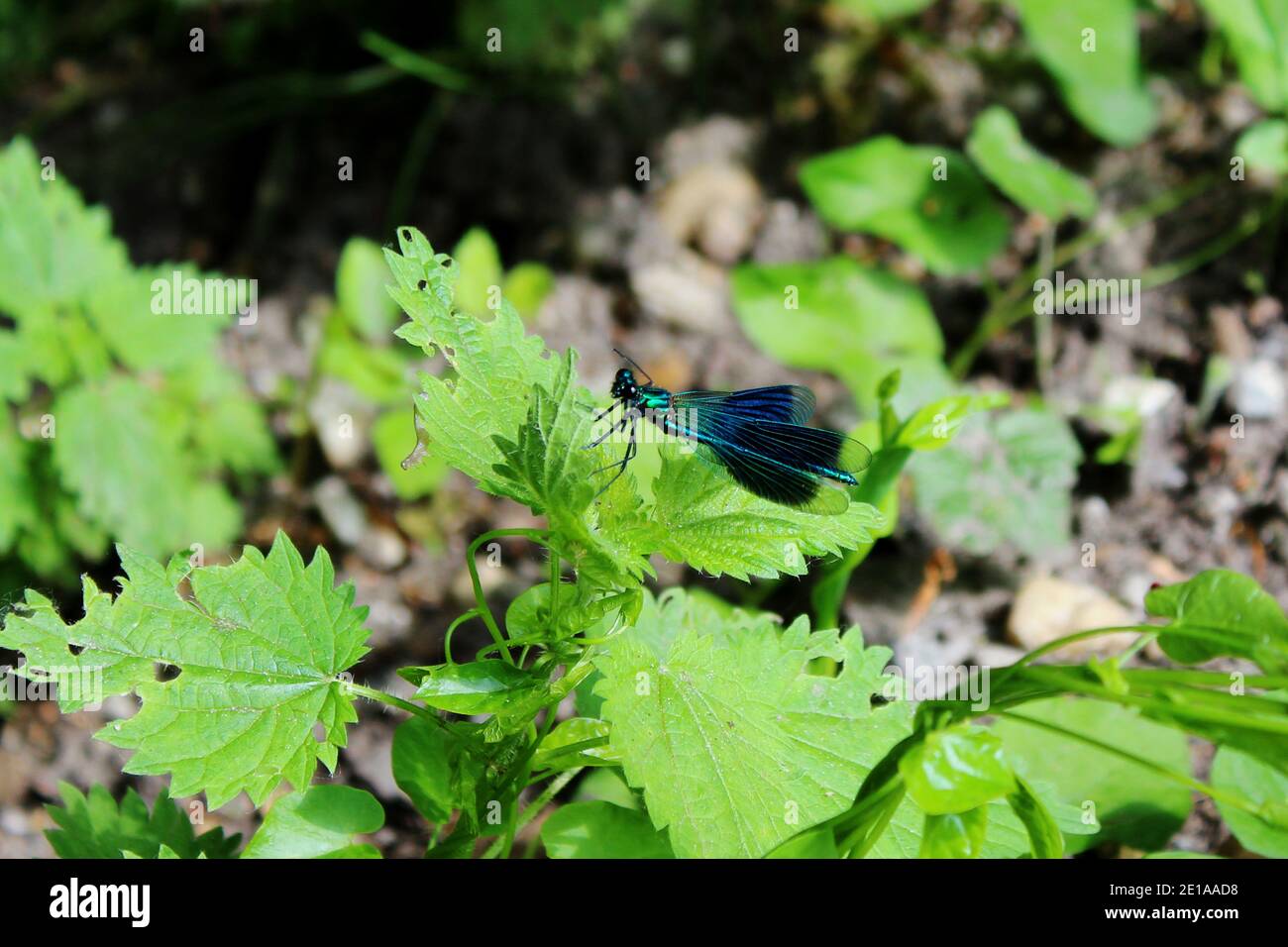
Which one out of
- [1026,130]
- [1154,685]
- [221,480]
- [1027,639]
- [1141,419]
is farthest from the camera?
[1026,130]

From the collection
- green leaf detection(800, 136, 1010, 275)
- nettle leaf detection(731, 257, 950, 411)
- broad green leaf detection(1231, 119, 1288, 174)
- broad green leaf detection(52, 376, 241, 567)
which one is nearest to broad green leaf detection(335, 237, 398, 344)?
broad green leaf detection(52, 376, 241, 567)

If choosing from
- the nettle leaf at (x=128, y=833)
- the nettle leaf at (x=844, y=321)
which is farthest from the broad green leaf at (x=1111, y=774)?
the nettle leaf at (x=128, y=833)

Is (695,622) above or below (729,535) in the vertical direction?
below

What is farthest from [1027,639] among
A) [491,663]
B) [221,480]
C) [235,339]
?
[235,339]

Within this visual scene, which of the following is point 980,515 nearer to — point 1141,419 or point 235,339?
point 1141,419

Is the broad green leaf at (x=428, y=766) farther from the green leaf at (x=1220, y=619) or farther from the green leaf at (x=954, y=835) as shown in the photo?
the green leaf at (x=1220, y=619)

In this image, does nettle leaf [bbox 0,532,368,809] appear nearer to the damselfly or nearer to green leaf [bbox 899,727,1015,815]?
the damselfly
